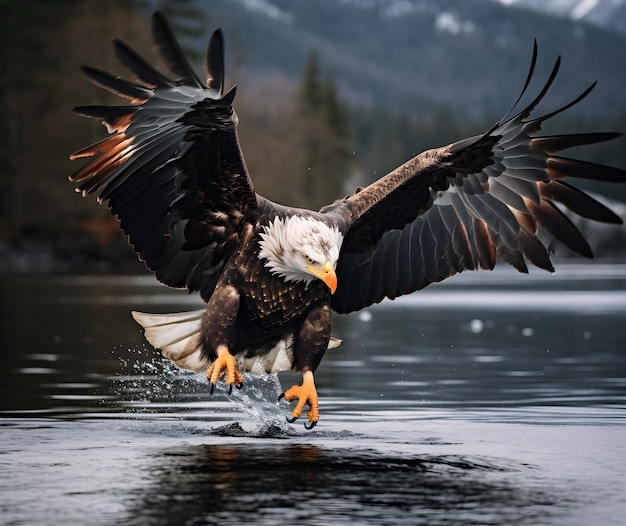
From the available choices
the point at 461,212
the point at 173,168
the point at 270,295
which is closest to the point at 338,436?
the point at 270,295

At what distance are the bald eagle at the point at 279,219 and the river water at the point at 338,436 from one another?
1.82 feet

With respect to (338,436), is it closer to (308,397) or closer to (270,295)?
(308,397)

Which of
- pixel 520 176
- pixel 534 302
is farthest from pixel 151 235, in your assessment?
pixel 534 302

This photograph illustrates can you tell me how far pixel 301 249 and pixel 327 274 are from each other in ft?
0.66

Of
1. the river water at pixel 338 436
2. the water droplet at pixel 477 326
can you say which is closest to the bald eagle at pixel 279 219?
the river water at pixel 338 436

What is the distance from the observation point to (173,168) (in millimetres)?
7980

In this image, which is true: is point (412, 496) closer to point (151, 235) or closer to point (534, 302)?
point (151, 235)

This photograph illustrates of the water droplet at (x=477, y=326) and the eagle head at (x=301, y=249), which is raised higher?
the water droplet at (x=477, y=326)

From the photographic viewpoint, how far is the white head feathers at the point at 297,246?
7.58m

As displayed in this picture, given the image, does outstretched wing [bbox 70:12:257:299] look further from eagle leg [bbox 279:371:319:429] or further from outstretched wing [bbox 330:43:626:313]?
eagle leg [bbox 279:371:319:429]

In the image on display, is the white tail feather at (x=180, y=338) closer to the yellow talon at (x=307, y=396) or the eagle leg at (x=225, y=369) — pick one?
the eagle leg at (x=225, y=369)

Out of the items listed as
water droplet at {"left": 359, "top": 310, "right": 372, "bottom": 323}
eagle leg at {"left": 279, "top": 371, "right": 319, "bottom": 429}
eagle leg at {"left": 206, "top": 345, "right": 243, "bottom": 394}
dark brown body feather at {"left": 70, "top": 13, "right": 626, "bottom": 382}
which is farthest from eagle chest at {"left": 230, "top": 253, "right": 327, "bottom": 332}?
water droplet at {"left": 359, "top": 310, "right": 372, "bottom": 323}

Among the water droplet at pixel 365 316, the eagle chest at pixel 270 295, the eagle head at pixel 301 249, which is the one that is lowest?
the eagle chest at pixel 270 295

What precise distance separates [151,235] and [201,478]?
9.39 feet
